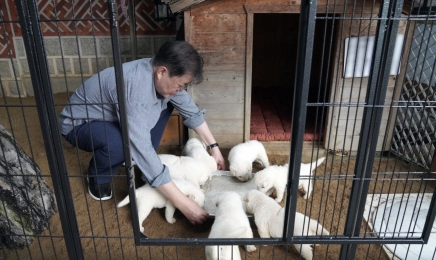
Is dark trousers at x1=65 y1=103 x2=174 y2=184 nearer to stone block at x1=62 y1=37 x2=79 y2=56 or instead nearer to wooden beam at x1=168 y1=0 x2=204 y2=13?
wooden beam at x1=168 y1=0 x2=204 y2=13

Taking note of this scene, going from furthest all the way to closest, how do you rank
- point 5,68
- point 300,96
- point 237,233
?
point 5,68 → point 237,233 → point 300,96

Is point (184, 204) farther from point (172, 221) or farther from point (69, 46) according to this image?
point (69, 46)

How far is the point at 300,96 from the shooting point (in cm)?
133

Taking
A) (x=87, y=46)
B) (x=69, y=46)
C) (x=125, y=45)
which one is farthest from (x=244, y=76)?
(x=69, y=46)

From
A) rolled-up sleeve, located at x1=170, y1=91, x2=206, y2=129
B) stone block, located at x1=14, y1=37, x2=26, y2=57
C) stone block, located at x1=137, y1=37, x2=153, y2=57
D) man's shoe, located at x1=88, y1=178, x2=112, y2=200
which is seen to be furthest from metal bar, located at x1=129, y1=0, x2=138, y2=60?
man's shoe, located at x1=88, y1=178, x2=112, y2=200

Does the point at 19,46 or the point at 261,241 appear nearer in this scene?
the point at 261,241

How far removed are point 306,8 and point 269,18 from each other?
3151 millimetres

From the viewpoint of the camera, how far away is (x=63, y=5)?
13.3ft

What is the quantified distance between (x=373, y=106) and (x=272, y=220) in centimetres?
87

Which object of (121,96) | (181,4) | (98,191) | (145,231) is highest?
(181,4)

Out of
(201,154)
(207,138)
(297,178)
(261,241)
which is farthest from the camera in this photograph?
(207,138)

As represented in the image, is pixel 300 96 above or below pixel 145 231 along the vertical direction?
above

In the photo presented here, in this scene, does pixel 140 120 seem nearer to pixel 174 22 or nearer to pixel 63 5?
pixel 174 22

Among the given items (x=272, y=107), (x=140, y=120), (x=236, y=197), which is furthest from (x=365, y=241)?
(x=272, y=107)
